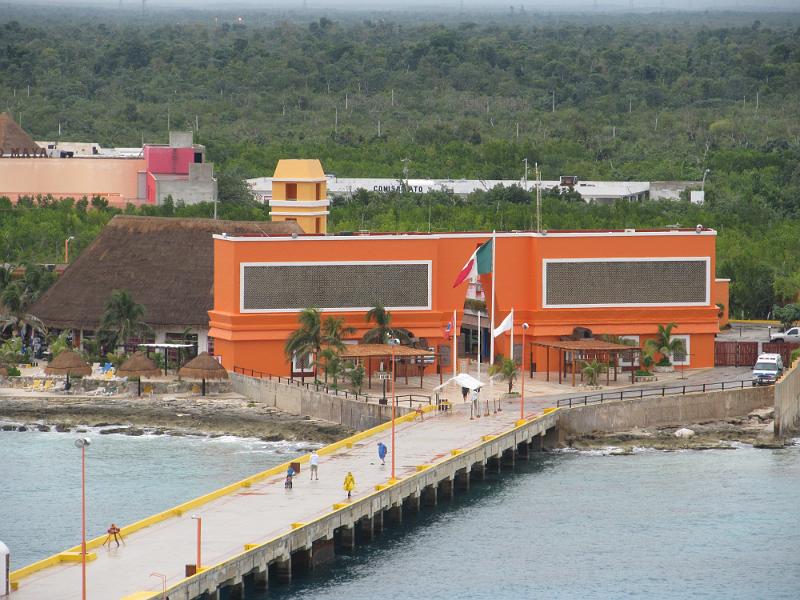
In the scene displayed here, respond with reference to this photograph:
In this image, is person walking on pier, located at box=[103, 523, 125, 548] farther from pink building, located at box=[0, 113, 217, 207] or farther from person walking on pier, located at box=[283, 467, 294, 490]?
pink building, located at box=[0, 113, 217, 207]

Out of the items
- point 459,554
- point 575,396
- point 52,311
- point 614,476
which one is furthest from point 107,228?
point 459,554

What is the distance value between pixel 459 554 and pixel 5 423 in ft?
82.2

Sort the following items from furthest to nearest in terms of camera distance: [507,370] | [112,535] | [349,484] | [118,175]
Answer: [118,175] → [507,370] → [349,484] → [112,535]

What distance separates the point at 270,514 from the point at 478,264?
2460 cm

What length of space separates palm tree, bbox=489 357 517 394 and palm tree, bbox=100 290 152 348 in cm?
1366

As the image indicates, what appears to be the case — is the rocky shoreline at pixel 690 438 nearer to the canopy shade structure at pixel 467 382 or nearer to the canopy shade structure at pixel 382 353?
the canopy shade structure at pixel 467 382

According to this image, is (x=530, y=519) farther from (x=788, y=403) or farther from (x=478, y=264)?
(x=478, y=264)

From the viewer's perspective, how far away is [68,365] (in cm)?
8306

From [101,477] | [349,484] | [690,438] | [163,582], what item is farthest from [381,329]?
[163,582]

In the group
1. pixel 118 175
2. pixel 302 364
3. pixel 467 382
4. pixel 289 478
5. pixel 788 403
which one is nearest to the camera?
pixel 289 478

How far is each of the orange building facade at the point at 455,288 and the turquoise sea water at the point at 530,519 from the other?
8.39 metres

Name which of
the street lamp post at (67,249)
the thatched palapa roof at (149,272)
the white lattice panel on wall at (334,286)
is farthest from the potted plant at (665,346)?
the street lamp post at (67,249)

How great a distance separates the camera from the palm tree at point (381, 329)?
269 ft

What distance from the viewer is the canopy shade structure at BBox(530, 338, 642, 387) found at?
8081cm
